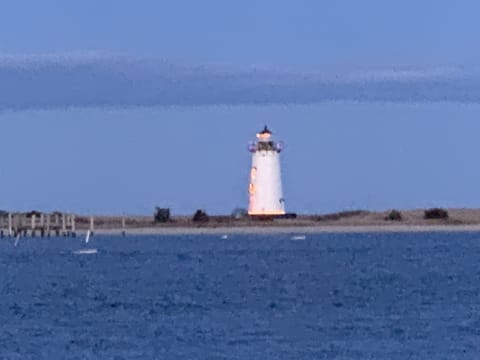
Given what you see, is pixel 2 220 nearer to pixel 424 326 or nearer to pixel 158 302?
pixel 158 302

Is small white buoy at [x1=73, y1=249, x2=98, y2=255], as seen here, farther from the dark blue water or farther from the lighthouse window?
the lighthouse window

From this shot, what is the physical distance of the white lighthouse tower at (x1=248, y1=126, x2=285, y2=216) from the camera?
89.8m

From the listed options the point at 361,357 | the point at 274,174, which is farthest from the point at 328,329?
the point at 274,174

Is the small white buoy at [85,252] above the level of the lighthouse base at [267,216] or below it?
below

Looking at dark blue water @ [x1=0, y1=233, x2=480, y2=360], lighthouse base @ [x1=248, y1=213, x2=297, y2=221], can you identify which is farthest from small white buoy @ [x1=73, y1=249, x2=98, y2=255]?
lighthouse base @ [x1=248, y1=213, x2=297, y2=221]

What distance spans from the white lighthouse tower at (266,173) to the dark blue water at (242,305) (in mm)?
4215

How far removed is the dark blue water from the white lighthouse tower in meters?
4.21

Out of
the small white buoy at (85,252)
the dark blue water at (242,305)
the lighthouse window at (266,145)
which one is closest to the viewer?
the dark blue water at (242,305)

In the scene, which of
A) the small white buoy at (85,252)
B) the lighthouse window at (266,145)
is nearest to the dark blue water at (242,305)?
the small white buoy at (85,252)

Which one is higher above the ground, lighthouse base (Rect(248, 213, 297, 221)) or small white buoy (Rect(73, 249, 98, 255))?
A: lighthouse base (Rect(248, 213, 297, 221))

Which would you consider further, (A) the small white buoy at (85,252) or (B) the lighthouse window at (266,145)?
(B) the lighthouse window at (266,145)

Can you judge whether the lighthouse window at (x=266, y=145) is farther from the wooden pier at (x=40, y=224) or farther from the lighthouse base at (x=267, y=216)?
the wooden pier at (x=40, y=224)

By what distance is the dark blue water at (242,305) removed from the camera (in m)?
36.1

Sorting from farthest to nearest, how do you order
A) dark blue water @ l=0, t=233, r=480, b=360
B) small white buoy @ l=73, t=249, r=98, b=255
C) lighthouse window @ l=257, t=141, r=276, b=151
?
lighthouse window @ l=257, t=141, r=276, b=151
small white buoy @ l=73, t=249, r=98, b=255
dark blue water @ l=0, t=233, r=480, b=360
